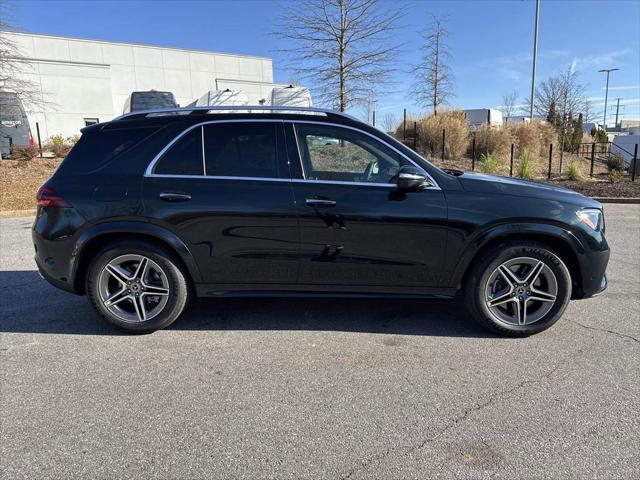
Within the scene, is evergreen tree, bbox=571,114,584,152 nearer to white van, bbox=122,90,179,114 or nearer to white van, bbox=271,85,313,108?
white van, bbox=271,85,313,108

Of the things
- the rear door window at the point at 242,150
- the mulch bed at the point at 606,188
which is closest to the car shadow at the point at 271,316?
the rear door window at the point at 242,150

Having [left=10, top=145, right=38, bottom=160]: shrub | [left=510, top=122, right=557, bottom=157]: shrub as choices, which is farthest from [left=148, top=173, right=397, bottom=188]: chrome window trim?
[left=510, top=122, right=557, bottom=157]: shrub

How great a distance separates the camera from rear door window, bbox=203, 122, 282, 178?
3770 mm

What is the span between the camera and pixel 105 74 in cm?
3444

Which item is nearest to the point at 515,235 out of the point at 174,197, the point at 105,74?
the point at 174,197

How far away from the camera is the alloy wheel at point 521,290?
3750 millimetres

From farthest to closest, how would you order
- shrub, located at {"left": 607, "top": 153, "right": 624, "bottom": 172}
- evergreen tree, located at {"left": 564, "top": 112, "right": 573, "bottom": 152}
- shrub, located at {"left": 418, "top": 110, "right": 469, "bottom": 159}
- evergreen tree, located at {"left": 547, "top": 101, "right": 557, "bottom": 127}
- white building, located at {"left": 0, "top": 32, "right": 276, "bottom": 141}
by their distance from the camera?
white building, located at {"left": 0, "top": 32, "right": 276, "bottom": 141} → evergreen tree, located at {"left": 564, "top": 112, "right": 573, "bottom": 152} → evergreen tree, located at {"left": 547, "top": 101, "right": 557, "bottom": 127} → shrub, located at {"left": 418, "top": 110, "right": 469, "bottom": 159} → shrub, located at {"left": 607, "top": 153, "right": 624, "bottom": 172}

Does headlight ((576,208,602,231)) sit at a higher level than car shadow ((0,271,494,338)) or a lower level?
higher

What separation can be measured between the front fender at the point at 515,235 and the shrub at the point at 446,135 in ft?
53.6

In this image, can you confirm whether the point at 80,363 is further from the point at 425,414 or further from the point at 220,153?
the point at 425,414

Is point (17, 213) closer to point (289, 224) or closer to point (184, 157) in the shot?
point (184, 157)

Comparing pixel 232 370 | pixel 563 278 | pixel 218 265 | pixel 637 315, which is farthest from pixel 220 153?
pixel 637 315

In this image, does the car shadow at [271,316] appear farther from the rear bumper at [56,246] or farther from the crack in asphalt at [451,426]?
the crack in asphalt at [451,426]

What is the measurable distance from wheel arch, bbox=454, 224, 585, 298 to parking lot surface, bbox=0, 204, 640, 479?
1.80 ft
